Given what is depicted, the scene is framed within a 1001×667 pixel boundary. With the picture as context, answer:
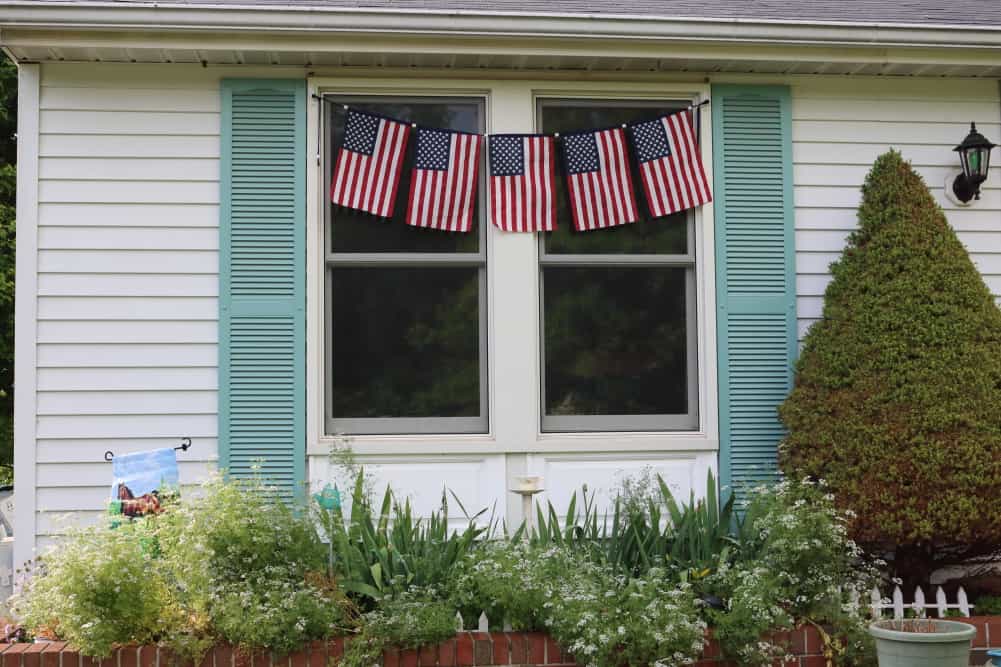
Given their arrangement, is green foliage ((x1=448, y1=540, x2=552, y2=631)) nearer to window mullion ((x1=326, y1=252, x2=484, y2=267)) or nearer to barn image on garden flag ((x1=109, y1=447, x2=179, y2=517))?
barn image on garden flag ((x1=109, y1=447, x2=179, y2=517))

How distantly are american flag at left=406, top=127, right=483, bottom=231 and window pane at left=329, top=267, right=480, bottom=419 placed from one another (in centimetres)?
33

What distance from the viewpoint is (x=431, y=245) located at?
618 centimetres

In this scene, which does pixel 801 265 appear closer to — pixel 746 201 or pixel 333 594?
pixel 746 201

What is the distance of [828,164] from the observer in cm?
634

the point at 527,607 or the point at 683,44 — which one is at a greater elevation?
the point at 683,44

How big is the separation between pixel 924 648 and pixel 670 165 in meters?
3.09

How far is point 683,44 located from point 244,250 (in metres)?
2.85

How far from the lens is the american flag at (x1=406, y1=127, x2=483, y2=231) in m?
6.08

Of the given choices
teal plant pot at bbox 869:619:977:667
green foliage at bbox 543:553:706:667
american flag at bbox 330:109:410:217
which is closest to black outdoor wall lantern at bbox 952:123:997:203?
teal plant pot at bbox 869:619:977:667

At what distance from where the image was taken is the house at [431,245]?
5812 mm

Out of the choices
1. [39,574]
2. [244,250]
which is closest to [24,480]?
[39,574]

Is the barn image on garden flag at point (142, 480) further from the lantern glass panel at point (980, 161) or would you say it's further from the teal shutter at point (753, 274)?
the lantern glass panel at point (980, 161)

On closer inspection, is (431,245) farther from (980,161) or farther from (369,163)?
Result: (980,161)

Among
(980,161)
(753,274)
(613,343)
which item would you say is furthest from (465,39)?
(980,161)
